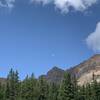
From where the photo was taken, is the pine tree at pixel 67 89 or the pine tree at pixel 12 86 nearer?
the pine tree at pixel 67 89

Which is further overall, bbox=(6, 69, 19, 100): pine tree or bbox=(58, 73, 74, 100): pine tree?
bbox=(6, 69, 19, 100): pine tree

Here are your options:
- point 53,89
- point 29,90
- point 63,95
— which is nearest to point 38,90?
point 29,90

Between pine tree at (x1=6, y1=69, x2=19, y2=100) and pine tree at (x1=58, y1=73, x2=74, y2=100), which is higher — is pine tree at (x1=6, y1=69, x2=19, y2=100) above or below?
above

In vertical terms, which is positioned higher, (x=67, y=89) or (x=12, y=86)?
(x=12, y=86)

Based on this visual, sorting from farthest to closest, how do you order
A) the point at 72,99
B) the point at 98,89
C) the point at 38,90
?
the point at 38,90 → the point at 98,89 → the point at 72,99

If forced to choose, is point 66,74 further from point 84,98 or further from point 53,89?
point 53,89

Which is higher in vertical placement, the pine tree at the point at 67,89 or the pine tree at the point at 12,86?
the pine tree at the point at 12,86

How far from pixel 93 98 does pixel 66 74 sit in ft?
139

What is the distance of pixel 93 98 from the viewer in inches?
4510

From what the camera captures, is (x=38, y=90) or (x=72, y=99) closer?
(x=72, y=99)

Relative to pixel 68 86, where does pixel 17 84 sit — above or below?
above

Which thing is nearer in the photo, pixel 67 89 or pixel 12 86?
pixel 67 89

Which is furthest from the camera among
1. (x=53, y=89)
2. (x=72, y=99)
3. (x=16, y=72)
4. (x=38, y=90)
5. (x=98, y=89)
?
(x=53, y=89)

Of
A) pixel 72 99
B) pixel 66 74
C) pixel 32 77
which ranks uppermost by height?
pixel 32 77
